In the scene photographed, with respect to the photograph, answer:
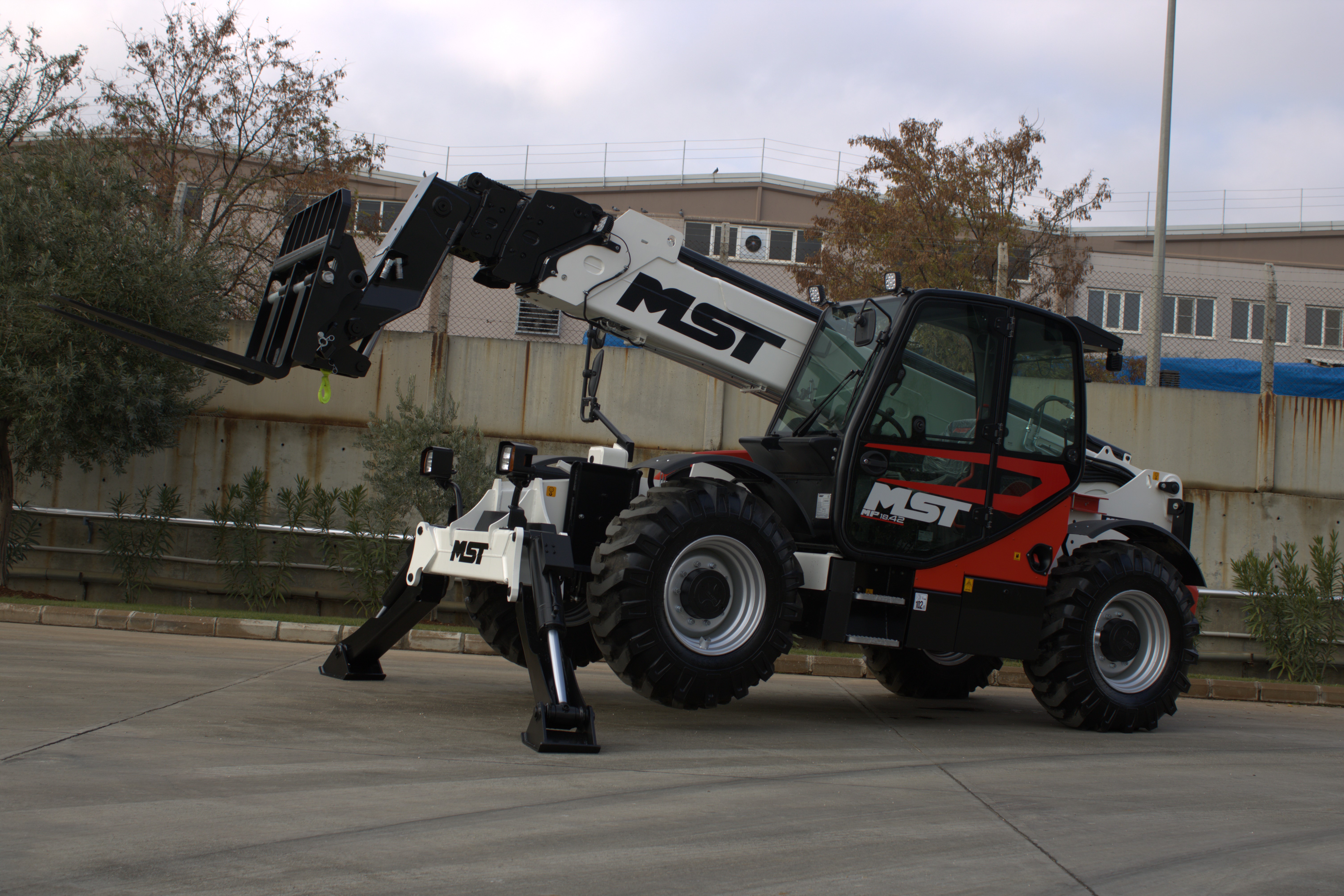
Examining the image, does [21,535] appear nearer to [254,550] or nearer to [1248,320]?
[254,550]

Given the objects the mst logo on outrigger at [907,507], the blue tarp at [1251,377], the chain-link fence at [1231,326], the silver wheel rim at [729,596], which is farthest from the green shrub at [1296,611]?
the silver wheel rim at [729,596]

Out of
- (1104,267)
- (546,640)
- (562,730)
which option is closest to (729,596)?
(546,640)

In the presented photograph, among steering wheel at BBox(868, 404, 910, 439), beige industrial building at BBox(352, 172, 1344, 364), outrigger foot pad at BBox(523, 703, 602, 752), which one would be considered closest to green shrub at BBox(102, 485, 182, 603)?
beige industrial building at BBox(352, 172, 1344, 364)

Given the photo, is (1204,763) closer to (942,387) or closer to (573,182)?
(942,387)

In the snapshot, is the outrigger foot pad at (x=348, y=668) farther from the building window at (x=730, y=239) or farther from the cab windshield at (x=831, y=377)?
the building window at (x=730, y=239)

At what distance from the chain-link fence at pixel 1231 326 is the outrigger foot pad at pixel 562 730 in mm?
10150

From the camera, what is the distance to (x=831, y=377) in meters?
6.82

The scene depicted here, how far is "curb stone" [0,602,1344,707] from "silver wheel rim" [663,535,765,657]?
13.6ft

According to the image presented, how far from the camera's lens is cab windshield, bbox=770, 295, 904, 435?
6.62m

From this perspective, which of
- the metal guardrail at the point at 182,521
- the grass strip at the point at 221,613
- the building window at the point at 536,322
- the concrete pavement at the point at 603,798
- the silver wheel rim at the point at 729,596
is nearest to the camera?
the concrete pavement at the point at 603,798

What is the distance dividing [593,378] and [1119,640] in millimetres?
3968

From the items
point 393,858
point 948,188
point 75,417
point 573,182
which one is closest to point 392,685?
point 393,858

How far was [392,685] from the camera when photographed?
701cm

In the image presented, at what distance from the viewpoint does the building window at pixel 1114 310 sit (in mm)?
26922
